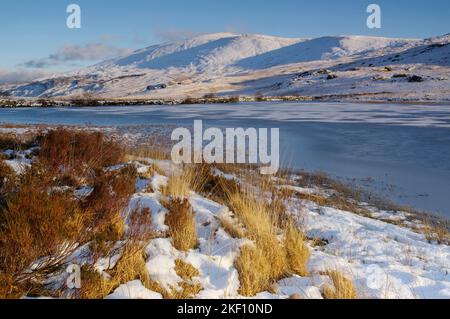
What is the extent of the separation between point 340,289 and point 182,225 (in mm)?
2137

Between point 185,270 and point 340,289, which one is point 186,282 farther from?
point 340,289

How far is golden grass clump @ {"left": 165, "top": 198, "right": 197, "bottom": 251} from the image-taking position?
17.3ft

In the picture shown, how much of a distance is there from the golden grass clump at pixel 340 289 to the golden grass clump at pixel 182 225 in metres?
1.71

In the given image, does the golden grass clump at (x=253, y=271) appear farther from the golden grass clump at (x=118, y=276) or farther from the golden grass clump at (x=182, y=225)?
the golden grass clump at (x=118, y=276)

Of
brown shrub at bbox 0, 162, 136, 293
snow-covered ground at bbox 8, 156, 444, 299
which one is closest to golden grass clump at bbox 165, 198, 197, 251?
snow-covered ground at bbox 8, 156, 444, 299

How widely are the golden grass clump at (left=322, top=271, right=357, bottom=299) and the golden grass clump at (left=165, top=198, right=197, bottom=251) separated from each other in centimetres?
171

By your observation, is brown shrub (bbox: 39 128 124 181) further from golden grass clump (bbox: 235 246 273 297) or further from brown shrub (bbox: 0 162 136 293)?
golden grass clump (bbox: 235 246 273 297)

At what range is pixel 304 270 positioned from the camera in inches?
197

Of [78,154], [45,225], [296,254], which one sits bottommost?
[296,254]

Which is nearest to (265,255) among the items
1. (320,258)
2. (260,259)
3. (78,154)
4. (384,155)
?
(260,259)

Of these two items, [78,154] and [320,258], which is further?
[78,154]

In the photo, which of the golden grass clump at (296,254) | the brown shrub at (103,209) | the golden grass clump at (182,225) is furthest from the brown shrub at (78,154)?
the golden grass clump at (296,254)

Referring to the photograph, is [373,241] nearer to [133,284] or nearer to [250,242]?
[250,242]

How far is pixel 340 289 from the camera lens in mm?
4324
